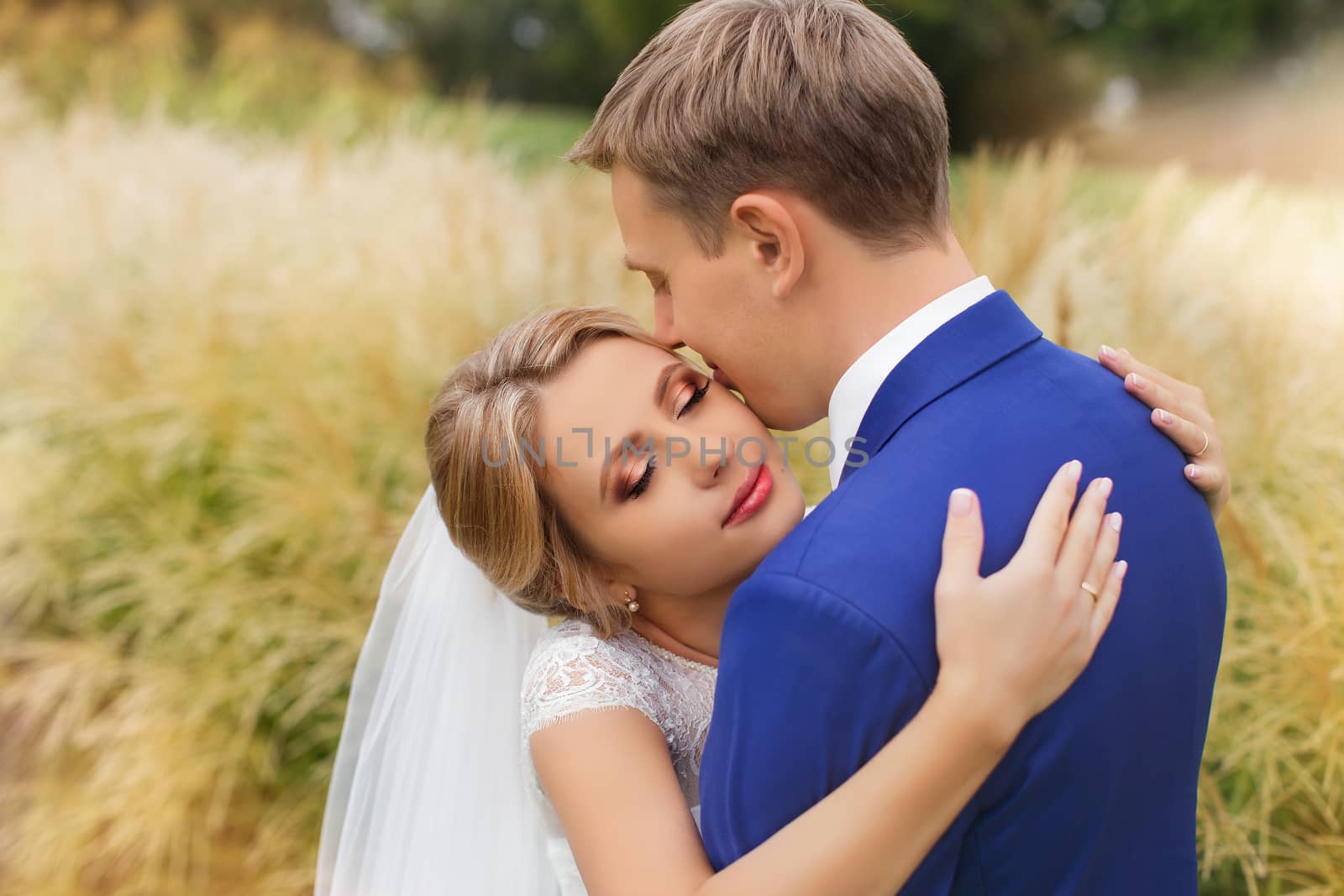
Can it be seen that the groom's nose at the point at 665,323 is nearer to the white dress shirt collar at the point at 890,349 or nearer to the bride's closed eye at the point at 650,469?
the bride's closed eye at the point at 650,469

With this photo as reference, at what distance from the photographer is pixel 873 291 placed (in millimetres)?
1542

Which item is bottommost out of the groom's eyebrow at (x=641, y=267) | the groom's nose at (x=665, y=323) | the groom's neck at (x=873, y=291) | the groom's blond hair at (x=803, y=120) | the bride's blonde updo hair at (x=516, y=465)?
the bride's blonde updo hair at (x=516, y=465)

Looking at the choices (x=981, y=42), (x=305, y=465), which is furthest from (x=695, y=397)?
(x=981, y=42)

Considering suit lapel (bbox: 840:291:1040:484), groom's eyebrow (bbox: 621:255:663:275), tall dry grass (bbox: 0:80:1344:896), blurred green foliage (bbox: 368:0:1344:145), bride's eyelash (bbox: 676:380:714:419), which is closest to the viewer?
suit lapel (bbox: 840:291:1040:484)

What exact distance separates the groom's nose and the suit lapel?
0.42 metres

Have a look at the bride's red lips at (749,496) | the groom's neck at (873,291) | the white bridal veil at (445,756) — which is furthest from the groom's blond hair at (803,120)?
the white bridal veil at (445,756)

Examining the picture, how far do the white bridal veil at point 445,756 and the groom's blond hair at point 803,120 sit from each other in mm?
1141

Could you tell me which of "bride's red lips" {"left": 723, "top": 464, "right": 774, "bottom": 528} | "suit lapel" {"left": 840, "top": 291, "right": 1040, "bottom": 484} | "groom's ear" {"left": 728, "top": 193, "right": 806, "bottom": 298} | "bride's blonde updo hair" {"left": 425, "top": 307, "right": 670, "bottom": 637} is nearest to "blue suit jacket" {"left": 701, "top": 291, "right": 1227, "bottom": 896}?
"suit lapel" {"left": 840, "top": 291, "right": 1040, "bottom": 484}

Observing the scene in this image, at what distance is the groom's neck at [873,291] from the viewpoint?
1537 millimetres

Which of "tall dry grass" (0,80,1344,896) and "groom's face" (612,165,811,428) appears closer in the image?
"groom's face" (612,165,811,428)

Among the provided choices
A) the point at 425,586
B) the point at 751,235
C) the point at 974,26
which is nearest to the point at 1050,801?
the point at 751,235

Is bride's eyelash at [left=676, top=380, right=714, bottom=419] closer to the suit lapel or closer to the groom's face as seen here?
the groom's face

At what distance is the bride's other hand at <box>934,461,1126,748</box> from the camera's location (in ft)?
4.03

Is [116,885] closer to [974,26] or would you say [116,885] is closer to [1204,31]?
[974,26]
